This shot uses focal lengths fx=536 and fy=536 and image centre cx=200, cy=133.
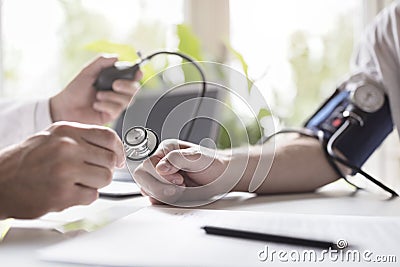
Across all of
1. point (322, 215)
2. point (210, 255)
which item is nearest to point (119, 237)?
point (210, 255)

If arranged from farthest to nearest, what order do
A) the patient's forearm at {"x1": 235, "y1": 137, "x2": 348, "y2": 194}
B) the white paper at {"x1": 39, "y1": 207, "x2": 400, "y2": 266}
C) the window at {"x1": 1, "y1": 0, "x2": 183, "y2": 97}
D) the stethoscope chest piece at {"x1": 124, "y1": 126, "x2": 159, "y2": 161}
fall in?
the window at {"x1": 1, "y1": 0, "x2": 183, "y2": 97} < the patient's forearm at {"x1": 235, "y1": 137, "x2": 348, "y2": 194} < the stethoscope chest piece at {"x1": 124, "y1": 126, "x2": 159, "y2": 161} < the white paper at {"x1": 39, "y1": 207, "x2": 400, "y2": 266}

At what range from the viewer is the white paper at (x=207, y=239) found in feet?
1.26

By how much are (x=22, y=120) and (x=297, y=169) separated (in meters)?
0.49

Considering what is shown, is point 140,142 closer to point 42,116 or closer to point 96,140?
point 96,140

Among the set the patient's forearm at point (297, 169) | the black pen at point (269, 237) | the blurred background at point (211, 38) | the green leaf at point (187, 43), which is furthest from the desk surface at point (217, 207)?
the blurred background at point (211, 38)

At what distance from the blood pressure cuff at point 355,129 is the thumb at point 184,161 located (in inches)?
11.7

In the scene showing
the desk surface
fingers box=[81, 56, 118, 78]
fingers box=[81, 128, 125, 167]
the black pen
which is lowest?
the desk surface

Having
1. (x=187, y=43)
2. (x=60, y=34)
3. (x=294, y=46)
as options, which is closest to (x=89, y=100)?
(x=187, y=43)

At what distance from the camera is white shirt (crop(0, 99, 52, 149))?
3.07ft

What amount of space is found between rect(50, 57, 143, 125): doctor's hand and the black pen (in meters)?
0.45

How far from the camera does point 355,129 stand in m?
0.81

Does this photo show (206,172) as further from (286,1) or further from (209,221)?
(286,1)

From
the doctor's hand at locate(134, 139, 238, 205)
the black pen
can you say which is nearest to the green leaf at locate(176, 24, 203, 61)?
the doctor's hand at locate(134, 139, 238, 205)

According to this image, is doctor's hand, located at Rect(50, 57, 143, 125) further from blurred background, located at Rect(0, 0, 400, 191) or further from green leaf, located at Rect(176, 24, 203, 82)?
blurred background, located at Rect(0, 0, 400, 191)
